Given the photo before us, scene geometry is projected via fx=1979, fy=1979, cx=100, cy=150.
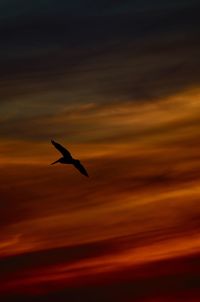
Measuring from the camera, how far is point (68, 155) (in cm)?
15875

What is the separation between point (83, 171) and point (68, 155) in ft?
6.28

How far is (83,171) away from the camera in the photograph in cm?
15950
